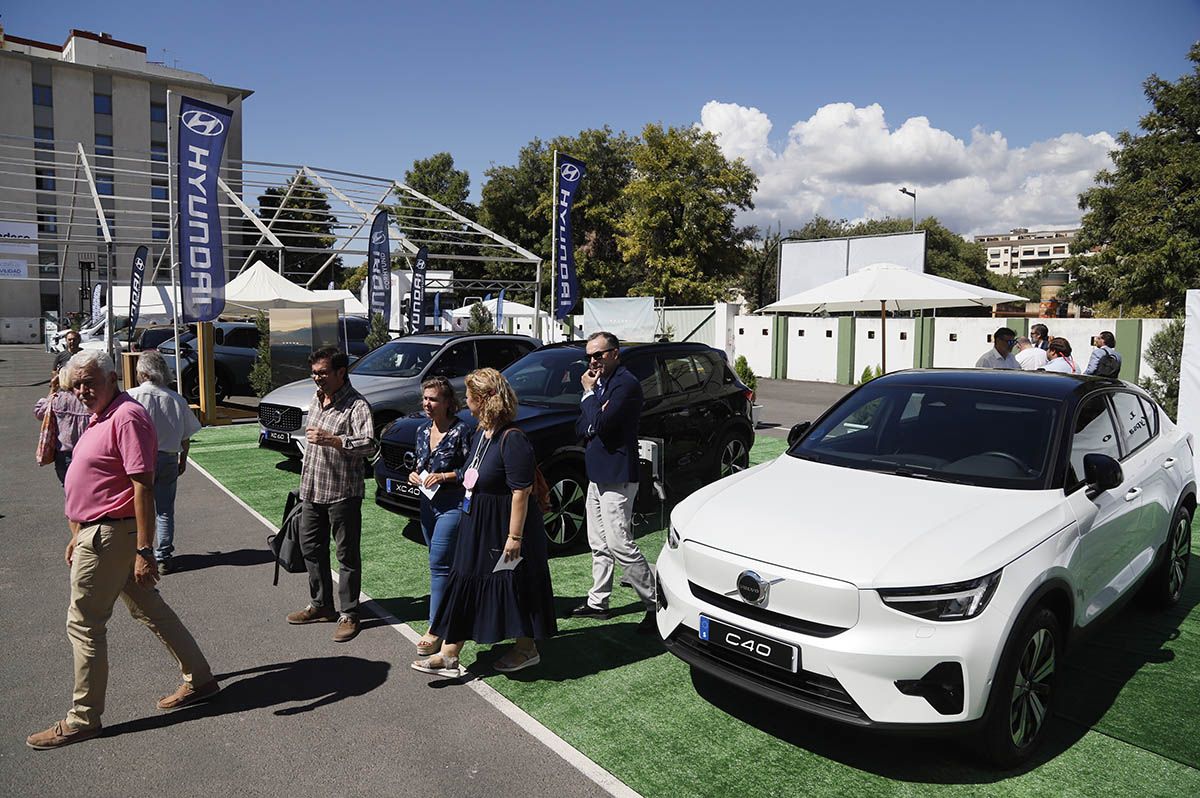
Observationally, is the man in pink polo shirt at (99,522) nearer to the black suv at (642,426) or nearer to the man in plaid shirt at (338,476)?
the man in plaid shirt at (338,476)

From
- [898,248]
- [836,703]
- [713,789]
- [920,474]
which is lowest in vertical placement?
[713,789]

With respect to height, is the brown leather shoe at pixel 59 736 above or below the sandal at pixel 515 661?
below

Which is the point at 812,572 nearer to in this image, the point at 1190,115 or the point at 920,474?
the point at 920,474

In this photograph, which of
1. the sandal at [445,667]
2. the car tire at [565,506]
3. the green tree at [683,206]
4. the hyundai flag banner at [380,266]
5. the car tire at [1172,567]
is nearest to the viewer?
the sandal at [445,667]

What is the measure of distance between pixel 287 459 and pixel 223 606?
19.5 feet

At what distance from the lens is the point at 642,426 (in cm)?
711

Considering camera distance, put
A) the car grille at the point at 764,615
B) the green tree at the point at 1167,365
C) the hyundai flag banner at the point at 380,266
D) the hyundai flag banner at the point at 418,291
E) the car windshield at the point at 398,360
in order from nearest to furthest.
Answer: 1. the car grille at the point at 764,615
2. the car windshield at the point at 398,360
3. the green tree at the point at 1167,365
4. the hyundai flag banner at the point at 380,266
5. the hyundai flag banner at the point at 418,291

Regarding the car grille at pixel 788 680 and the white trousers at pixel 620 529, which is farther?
the white trousers at pixel 620 529

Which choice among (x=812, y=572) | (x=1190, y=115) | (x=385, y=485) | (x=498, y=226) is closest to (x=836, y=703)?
(x=812, y=572)

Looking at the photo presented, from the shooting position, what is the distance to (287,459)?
439 inches

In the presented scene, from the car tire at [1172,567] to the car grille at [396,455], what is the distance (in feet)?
17.7

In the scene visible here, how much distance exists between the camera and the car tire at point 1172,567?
512 cm

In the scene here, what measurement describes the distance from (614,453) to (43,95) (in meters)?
60.6

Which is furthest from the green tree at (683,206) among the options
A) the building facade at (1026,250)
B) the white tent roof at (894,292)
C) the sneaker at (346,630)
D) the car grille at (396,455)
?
the building facade at (1026,250)
